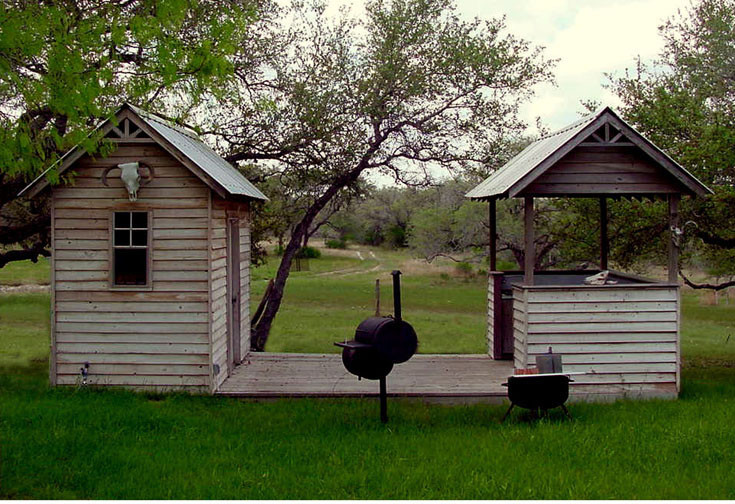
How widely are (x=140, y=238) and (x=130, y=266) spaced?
0.41 m

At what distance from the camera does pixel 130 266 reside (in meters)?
10.5

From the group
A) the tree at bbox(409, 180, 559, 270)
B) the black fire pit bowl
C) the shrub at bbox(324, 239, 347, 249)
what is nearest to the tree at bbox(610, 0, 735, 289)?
the black fire pit bowl

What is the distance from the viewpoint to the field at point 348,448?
22.2 feet

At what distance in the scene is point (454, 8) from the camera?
17359 mm

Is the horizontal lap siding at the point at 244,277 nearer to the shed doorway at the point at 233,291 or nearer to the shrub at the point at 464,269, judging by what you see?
the shed doorway at the point at 233,291

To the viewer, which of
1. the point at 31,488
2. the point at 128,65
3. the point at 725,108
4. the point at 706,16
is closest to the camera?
the point at 31,488

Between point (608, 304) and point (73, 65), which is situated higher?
point (73, 65)

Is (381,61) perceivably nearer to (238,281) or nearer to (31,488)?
(238,281)

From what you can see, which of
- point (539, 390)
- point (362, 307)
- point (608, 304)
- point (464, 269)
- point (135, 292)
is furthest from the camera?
point (464, 269)

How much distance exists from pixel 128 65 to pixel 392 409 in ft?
26.1

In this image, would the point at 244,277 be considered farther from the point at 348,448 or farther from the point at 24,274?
the point at 24,274

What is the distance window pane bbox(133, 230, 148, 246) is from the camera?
10.5 m

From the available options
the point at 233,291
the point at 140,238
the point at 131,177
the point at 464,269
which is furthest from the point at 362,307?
the point at 131,177

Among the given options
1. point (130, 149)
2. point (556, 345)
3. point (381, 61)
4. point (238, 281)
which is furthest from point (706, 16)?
point (130, 149)
